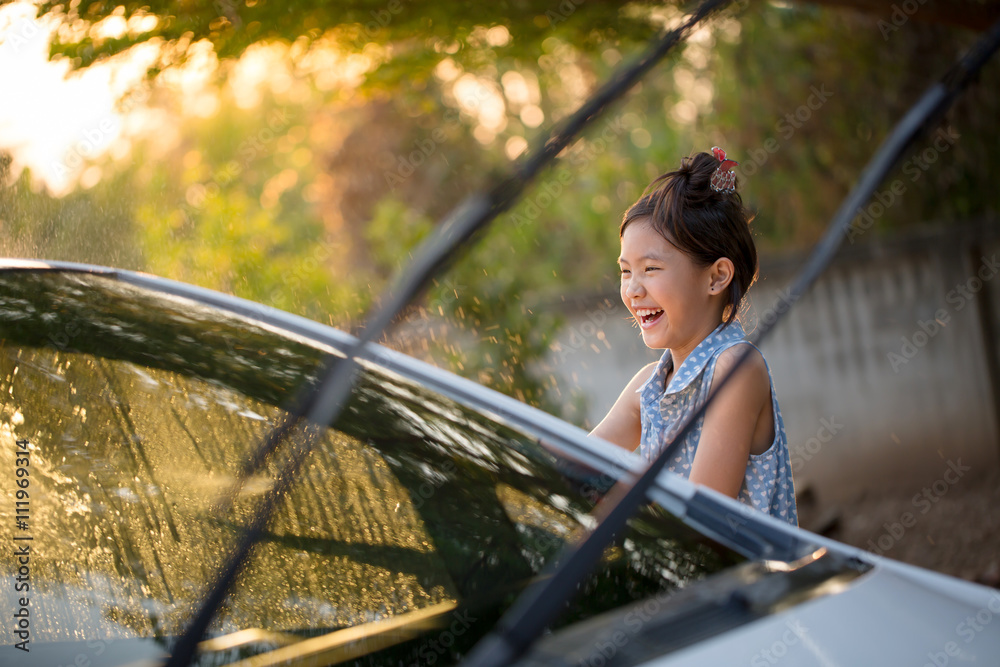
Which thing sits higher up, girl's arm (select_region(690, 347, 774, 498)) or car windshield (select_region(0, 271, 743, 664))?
girl's arm (select_region(690, 347, 774, 498))

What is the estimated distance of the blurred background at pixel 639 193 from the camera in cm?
274

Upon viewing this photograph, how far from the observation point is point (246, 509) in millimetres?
1136

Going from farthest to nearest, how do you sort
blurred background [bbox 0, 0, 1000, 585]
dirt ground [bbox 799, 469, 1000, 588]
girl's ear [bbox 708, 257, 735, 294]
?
dirt ground [bbox 799, 469, 1000, 588], blurred background [bbox 0, 0, 1000, 585], girl's ear [bbox 708, 257, 735, 294]

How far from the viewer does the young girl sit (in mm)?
1600

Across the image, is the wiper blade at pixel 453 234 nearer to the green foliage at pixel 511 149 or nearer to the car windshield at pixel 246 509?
the green foliage at pixel 511 149

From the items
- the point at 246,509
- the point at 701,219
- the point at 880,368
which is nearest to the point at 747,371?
the point at 701,219

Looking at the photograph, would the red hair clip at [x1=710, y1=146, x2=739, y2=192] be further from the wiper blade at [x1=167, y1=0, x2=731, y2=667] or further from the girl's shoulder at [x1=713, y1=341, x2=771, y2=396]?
the wiper blade at [x1=167, y1=0, x2=731, y2=667]

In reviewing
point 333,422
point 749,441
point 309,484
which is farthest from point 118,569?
point 749,441

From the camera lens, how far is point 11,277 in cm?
140

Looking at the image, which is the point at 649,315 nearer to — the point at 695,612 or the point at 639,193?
the point at 695,612

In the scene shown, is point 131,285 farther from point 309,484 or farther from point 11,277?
point 309,484

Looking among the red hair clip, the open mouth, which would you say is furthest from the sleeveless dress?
the red hair clip

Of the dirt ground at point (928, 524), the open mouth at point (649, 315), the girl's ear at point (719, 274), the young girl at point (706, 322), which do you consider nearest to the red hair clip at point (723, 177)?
the young girl at point (706, 322)

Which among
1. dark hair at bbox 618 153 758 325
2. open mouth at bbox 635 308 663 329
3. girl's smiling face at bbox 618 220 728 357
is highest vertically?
dark hair at bbox 618 153 758 325
